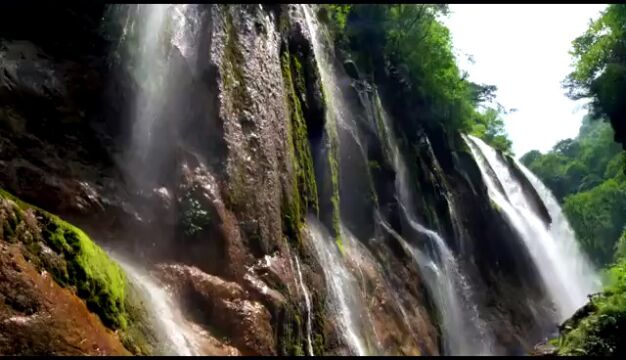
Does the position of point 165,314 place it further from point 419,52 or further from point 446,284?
point 419,52

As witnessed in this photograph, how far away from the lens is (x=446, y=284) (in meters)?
19.3

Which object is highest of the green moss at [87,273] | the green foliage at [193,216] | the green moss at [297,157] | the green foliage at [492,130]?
the green foliage at [492,130]

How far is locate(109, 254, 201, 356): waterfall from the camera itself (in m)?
6.47

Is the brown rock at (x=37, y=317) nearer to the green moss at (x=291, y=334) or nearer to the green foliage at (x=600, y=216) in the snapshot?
the green moss at (x=291, y=334)

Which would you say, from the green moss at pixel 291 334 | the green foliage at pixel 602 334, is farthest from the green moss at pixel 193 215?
the green foliage at pixel 602 334

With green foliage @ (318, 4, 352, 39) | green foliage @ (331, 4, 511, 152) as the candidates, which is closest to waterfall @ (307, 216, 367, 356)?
green foliage @ (318, 4, 352, 39)

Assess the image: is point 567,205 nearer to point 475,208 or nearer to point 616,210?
point 616,210

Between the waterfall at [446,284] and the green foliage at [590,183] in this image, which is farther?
the green foliage at [590,183]

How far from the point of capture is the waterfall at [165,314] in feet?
21.2

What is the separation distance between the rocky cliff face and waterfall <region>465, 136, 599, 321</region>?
15.6 metres

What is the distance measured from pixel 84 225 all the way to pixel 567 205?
41999 mm

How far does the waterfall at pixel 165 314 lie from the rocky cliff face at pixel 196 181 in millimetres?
294

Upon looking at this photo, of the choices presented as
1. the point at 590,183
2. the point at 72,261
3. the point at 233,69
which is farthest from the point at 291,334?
the point at 590,183

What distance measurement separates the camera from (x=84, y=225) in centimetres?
788
